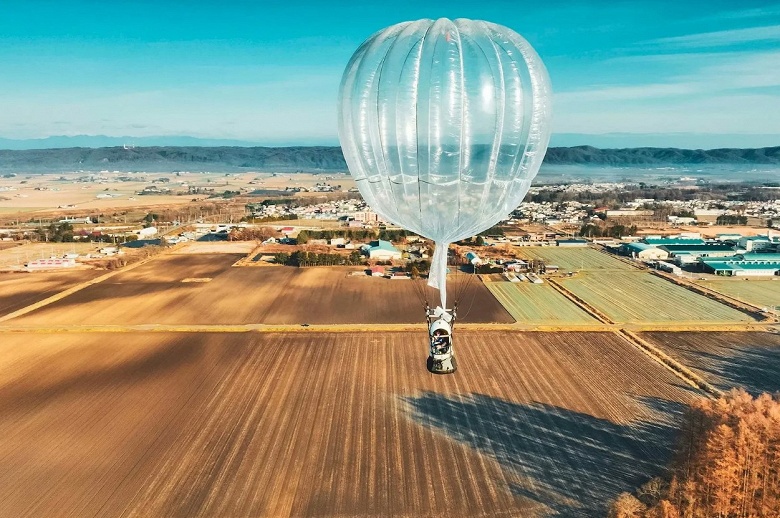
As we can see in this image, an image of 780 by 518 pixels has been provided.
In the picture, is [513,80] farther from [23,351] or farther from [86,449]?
[23,351]

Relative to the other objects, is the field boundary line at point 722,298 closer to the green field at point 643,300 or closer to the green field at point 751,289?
the green field at point 643,300

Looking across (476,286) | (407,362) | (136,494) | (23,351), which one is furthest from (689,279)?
(23,351)

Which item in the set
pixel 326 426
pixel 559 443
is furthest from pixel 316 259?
pixel 559 443

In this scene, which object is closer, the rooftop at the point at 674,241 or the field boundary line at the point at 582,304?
the field boundary line at the point at 582,304

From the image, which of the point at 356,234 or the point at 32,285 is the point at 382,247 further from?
the point at 32,285

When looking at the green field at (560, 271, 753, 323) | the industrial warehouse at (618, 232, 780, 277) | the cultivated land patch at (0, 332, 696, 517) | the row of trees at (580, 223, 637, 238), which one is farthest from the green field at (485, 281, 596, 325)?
the row of trees at (580, 223, 637, 238)

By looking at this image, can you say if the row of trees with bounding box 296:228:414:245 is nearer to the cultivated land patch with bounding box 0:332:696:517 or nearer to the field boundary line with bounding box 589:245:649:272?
the field boundary line with bounding box 589:245:649:272

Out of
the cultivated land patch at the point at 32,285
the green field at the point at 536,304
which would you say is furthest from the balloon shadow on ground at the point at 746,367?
the cultivated land patch at the point at 32,285
